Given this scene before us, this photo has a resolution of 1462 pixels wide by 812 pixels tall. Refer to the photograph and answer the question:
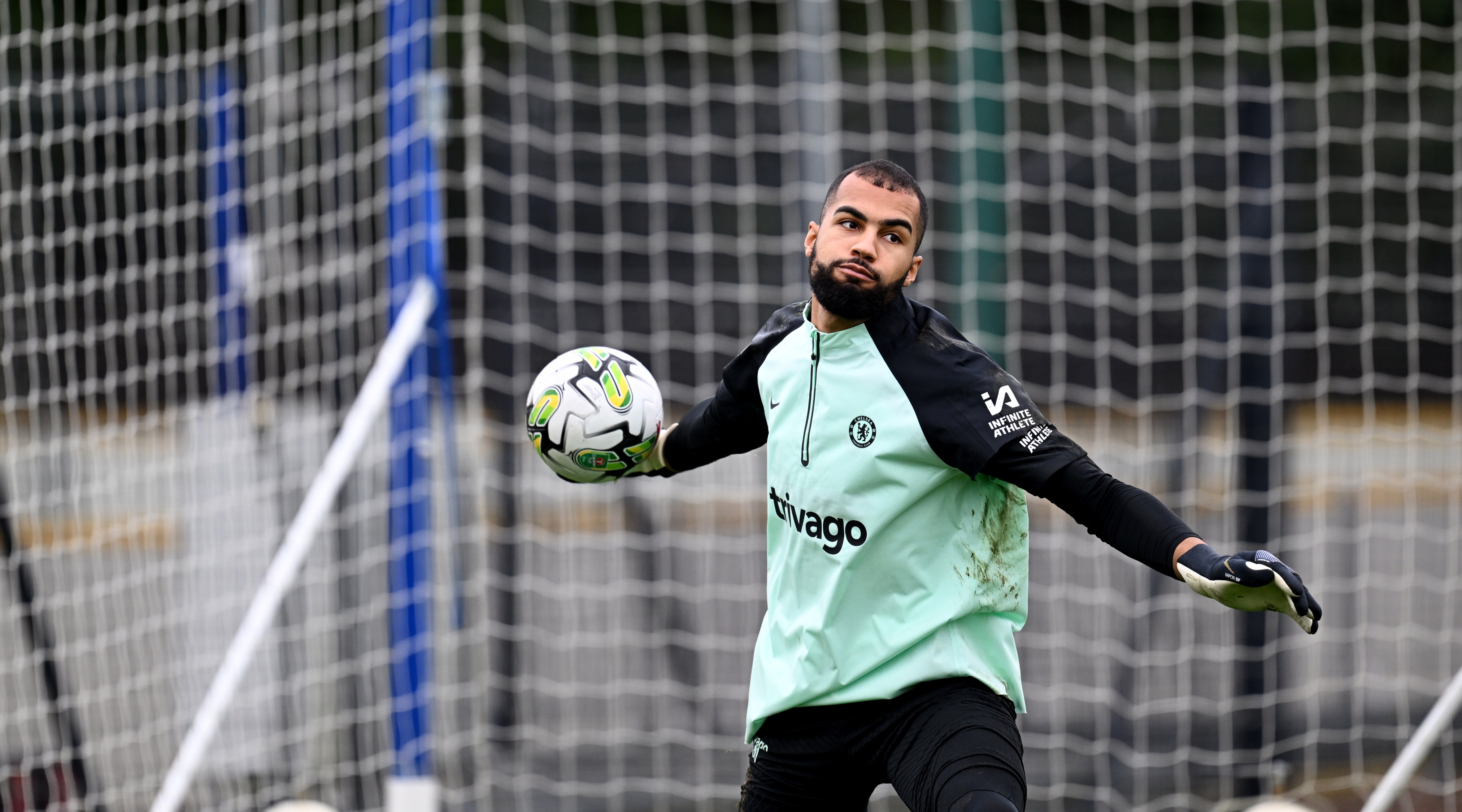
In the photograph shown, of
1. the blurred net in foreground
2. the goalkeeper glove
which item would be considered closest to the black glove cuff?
the goalkeeper glove

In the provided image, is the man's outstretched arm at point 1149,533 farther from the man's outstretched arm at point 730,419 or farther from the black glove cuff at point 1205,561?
the man's outstretched arm at point 730,419

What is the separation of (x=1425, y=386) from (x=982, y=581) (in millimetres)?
4588

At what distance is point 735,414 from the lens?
10.5ft

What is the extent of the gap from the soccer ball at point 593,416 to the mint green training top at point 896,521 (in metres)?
0.49

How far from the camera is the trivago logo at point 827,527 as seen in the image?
2.79m

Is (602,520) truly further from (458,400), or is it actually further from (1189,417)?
(1189,417)

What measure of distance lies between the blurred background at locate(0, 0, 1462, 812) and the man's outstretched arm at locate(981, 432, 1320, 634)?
2.77m

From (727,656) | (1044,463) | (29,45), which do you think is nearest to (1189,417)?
(727,656)

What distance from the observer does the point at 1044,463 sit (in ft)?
8.57

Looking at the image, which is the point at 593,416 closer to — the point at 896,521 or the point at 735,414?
the point at 735,414

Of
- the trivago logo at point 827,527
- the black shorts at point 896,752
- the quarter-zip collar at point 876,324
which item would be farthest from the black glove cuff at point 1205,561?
the quarter-zip collar at point 876,324

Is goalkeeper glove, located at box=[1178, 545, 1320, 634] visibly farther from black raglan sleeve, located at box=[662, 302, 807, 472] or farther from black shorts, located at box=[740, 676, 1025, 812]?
black raglan sleeve, located at box=[662, 302, 807, 472]

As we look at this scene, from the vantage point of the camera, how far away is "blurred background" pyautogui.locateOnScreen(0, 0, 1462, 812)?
18.5ft

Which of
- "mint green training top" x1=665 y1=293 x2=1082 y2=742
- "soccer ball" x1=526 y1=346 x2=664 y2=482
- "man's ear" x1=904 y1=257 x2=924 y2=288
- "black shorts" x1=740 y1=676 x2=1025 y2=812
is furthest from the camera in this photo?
"soccer ball" x1=526 y1=346 x2=664 y2=482
